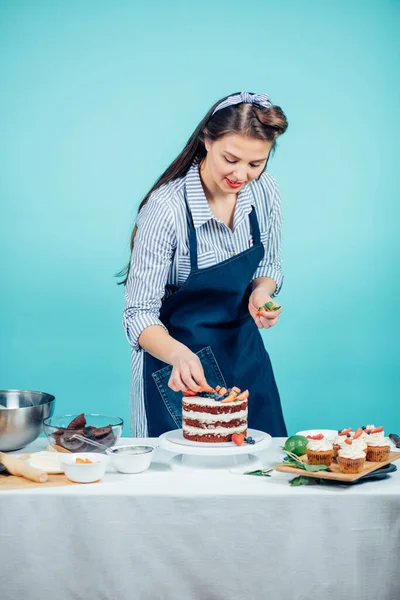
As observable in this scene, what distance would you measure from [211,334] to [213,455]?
83cm

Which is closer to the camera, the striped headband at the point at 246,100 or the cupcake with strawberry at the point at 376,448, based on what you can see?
the cupcake with strawberry at the point at 376,448

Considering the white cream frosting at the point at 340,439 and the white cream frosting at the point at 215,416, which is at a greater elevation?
the white cream frosting at the point at 215,416

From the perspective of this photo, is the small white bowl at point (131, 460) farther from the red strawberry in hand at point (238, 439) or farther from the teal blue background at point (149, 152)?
the teal blue background at point (149, 152)

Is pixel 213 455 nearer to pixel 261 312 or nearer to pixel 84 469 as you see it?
pixel 84 469

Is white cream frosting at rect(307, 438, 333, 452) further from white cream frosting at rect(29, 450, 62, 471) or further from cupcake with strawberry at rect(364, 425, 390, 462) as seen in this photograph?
white cream frosting at rect(29, 450, 62, 471)

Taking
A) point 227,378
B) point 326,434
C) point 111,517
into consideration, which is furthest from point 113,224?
point 111,517

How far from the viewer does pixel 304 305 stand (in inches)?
258

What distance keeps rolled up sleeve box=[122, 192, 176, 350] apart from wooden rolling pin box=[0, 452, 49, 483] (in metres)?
0.73

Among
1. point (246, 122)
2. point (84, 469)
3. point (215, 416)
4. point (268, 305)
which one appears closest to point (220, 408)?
point (215, 416)

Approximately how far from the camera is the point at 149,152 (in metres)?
6.35

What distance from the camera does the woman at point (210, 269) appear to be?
10.0 ft

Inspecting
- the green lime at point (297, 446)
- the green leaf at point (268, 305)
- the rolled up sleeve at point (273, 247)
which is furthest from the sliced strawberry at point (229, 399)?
the rolled up sleeve at point (273, 247)

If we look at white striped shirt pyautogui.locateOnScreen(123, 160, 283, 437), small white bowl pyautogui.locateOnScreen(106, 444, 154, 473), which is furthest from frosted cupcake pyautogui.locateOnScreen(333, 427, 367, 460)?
→ white striped shirt pyautogui.locateOnScreen(123, 160, 283, 437)

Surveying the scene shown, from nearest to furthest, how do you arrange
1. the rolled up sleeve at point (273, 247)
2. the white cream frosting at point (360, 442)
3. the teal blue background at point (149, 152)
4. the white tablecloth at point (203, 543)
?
the white tablecloth at point (203, 543), the white cream frosting at point (360, 442), the rolled up sleeve at point (273, 247), the teal blue background at point (149, 152)
